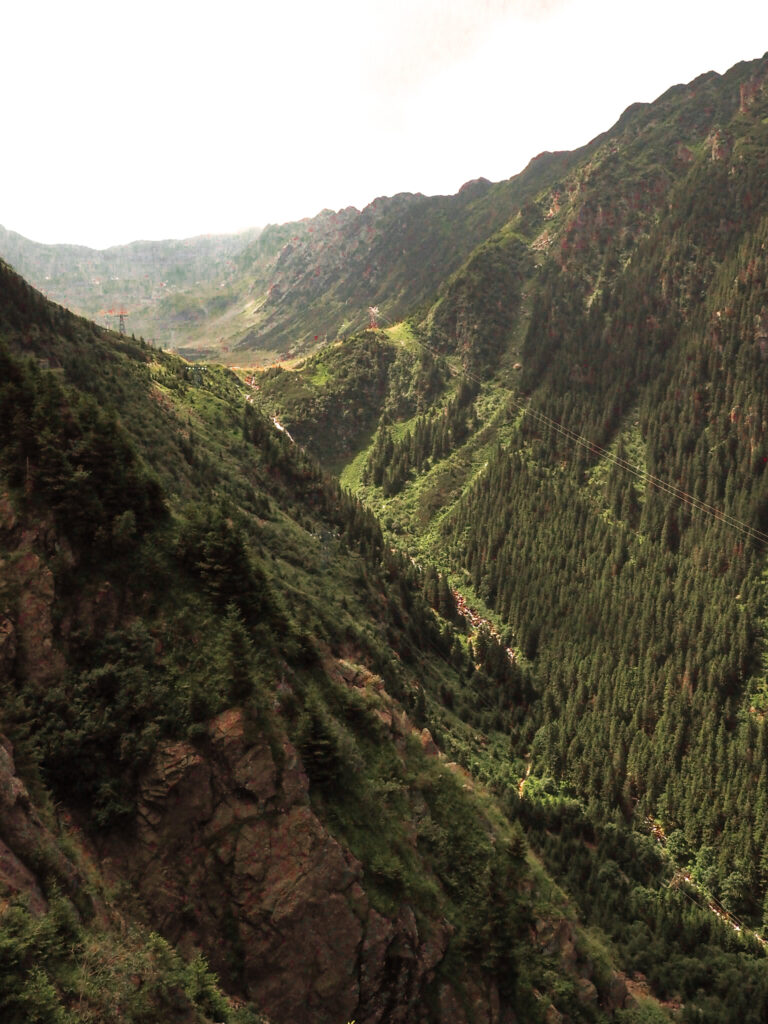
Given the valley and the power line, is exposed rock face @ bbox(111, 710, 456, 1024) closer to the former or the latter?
the valley

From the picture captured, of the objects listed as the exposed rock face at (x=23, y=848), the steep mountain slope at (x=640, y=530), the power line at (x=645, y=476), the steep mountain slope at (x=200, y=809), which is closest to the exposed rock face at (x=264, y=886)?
the steep mountain slope at (x=200, y=809)

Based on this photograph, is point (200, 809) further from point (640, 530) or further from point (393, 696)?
point (640, 530)

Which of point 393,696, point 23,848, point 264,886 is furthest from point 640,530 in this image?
point 23,848

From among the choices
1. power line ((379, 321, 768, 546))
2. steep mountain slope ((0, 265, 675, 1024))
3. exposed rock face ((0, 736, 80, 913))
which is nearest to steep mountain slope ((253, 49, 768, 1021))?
power line ((379, 321, 768, 546))

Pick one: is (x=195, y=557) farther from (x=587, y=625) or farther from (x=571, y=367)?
(x=571, y=367)

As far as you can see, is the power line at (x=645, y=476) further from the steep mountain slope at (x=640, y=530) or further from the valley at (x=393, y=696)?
the valley at (x=393, y=696)

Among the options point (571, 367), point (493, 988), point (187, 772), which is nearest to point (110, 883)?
point (187, 772)
